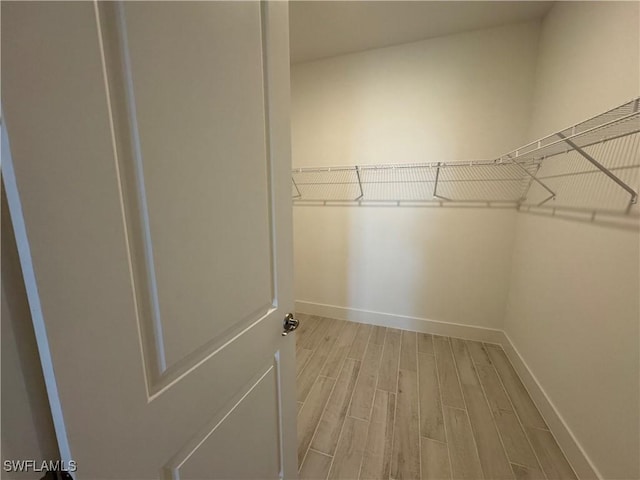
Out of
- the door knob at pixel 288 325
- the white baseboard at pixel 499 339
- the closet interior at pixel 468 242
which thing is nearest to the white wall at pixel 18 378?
the door knob at pixel 288 325

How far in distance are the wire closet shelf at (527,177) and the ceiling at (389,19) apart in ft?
3.30

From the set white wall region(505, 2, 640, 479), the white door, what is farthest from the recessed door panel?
white wall region(505, 2, 640, 479)

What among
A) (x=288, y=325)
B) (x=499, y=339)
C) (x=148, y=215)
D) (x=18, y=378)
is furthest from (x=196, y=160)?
(x=499, y=339)

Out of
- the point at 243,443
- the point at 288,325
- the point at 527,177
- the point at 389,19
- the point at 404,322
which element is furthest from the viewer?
the point at 404,322

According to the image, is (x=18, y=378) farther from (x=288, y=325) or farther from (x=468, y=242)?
(x=468, y=242)

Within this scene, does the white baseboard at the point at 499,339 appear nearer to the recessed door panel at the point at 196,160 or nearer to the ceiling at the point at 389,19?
the recessed door panel at the point at 196,160

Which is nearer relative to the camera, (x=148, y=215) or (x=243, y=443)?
(x=148, y=215)

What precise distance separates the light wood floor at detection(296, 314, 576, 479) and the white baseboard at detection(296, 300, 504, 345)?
0.08 m

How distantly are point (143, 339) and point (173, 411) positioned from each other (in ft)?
0.63

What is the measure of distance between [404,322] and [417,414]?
102 cm

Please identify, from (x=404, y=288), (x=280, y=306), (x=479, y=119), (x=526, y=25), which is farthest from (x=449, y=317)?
(x=526, y=25)

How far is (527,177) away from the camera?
2029mm

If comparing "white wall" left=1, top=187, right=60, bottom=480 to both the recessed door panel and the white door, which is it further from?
the recessed door panel

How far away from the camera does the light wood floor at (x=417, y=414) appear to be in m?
1.33
